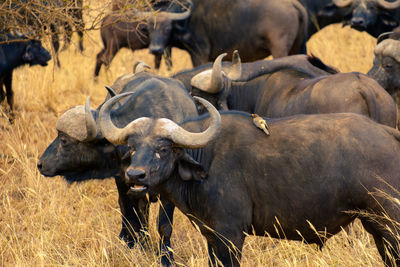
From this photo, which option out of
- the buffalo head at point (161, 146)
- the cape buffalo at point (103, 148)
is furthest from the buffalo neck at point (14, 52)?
the buffalo head at point (161, 146)

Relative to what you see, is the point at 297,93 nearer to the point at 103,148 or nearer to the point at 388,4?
the point at 103,148

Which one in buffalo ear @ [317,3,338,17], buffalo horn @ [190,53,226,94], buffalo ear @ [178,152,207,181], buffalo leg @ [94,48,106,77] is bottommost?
buffalo leg @ [94,48,106,77]

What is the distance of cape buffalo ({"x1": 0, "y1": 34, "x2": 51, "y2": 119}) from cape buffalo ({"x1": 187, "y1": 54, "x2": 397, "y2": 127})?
10.8 ft

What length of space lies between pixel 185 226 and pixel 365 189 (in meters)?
2.22

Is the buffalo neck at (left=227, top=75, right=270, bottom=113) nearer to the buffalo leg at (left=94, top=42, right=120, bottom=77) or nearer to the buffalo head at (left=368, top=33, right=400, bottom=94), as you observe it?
the buffalo head at (left=368, top=33, right=400, bottom=94)

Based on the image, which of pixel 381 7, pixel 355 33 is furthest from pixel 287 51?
pixel 355 33

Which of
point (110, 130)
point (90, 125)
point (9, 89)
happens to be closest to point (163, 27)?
point (9, 89)

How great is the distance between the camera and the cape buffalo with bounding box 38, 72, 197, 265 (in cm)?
515

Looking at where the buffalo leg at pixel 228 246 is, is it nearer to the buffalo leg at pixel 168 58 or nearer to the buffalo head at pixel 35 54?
the buffalo head at pixel 35 54

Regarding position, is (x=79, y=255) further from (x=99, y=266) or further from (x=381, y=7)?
(x=381, y=7)

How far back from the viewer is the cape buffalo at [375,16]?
949 centimetres

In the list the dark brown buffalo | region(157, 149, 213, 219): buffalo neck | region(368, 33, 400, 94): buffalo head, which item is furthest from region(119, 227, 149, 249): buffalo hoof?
the dark brown buffalo

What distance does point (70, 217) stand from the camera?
570cm

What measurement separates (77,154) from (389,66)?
10.9 ft
